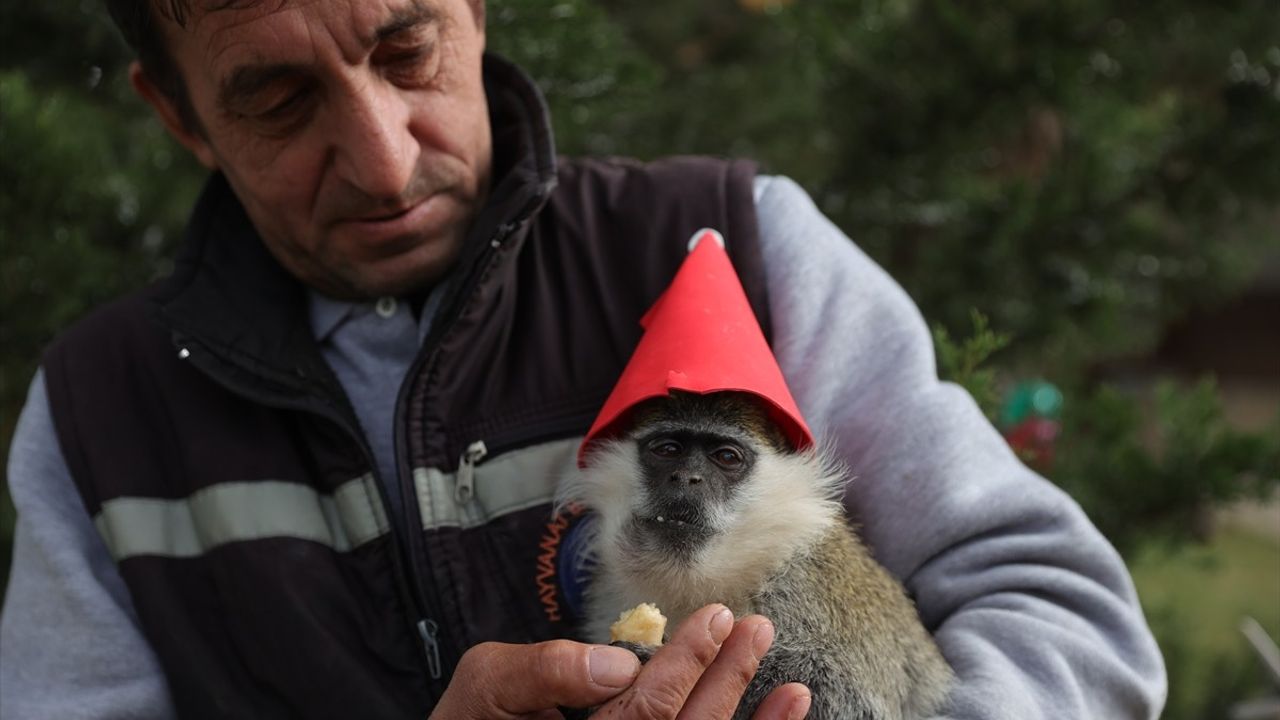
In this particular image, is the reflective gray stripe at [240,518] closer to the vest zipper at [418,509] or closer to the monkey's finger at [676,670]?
the vest zipper at [418,509]

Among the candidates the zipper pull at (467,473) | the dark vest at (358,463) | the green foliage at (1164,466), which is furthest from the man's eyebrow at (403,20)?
the green foliage at (1164,466)

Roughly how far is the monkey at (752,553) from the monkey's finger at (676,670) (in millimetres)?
361

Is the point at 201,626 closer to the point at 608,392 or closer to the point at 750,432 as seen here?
the point at 608,392

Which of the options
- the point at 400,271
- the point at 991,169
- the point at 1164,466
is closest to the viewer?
the point at 400,271

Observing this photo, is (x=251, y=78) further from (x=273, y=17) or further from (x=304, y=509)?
(x=304, y=509)

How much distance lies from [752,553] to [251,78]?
3.68 feet

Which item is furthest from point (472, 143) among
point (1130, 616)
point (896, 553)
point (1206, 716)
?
point (1206, 716)

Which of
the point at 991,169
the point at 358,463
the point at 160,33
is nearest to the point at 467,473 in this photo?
the point at 358,463

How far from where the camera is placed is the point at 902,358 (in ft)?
6.19

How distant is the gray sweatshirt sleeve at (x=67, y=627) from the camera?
1.91 metres

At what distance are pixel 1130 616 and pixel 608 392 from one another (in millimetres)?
917

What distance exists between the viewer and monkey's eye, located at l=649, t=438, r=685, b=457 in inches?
72.7

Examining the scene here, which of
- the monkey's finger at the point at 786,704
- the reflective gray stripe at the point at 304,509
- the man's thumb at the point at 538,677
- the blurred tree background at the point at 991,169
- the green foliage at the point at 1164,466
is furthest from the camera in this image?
the blurred tree background at the point at 991,169

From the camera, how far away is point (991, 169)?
13.4 ft
